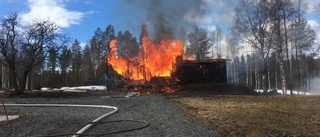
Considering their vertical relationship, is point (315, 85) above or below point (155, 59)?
below

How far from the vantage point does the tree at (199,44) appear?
54.6 metres

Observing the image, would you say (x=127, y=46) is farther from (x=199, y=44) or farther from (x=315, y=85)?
(x=315, y=85)

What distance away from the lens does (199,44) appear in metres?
57.6

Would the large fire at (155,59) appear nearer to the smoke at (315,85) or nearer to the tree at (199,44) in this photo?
the tree at (199,44)

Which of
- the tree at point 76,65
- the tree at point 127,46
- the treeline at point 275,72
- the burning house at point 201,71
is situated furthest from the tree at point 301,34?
the tree at point 76,65

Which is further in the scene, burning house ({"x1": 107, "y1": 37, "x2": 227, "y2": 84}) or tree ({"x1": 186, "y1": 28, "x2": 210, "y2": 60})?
tree ({"x1": 186, "y1": 28, "x2": 210, "y2": 60})

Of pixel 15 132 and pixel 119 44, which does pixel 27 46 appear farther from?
pixel 15 132

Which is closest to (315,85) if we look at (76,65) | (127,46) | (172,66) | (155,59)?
(172,66)

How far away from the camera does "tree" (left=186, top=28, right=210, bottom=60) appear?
54625 millimetres

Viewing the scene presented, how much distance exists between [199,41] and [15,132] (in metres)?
49.9

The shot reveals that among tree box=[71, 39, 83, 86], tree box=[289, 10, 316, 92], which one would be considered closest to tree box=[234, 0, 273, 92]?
tree box=[289, 10, 316, 92]

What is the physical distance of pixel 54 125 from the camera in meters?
10.6

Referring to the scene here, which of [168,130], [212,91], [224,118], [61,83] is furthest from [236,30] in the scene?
[61,83]

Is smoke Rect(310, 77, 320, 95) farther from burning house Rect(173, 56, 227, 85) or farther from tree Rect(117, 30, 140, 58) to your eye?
tree Rect(117, 30, 140, 58)
